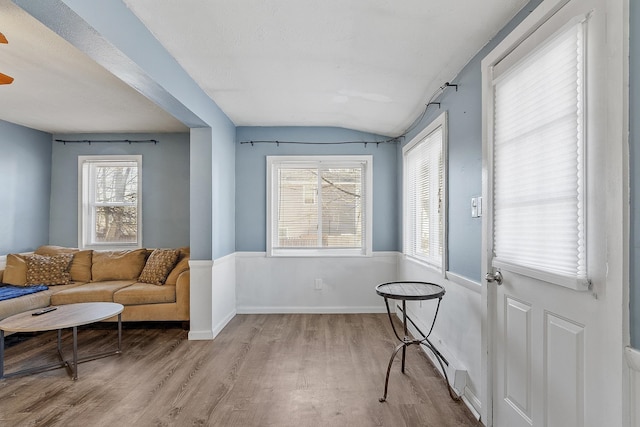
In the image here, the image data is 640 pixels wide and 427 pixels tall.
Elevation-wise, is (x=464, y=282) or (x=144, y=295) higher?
(x=464, y=282)

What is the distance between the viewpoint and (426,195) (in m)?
3.42

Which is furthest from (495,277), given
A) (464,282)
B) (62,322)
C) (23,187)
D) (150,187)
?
(23,187)

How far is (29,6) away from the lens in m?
1.47

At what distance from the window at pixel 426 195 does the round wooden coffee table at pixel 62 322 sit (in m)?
2.88

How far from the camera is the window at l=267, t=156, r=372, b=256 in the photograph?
4.54 metres

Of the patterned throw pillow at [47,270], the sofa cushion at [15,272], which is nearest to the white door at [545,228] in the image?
the patterned throw pillow at [47,270]

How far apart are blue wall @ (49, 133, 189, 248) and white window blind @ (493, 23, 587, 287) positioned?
13.2ft

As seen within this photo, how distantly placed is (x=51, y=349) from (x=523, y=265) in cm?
398

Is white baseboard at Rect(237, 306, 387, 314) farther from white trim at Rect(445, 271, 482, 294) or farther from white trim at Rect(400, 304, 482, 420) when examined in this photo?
white trim at Rect(445, 271, 482, 294)

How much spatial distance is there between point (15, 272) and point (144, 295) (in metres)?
1.61

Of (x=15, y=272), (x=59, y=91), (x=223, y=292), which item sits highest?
(x=59, y=91)

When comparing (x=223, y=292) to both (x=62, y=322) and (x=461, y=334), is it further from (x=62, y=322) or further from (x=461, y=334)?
(x=461, y=334)

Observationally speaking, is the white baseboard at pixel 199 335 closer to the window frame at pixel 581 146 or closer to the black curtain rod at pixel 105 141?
the black curtain rod at pixel 105 141

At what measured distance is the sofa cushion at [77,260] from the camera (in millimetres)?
4137
